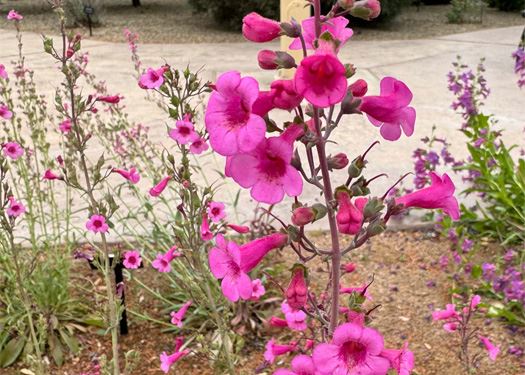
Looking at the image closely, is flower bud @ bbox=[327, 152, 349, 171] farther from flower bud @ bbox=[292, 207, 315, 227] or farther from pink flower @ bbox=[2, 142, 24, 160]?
pink flower @ bbox=[2, 142, 24, 160]

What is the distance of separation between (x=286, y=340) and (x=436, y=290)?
912mm

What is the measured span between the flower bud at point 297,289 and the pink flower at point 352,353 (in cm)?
15

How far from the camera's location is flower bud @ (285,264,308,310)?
1.38 m

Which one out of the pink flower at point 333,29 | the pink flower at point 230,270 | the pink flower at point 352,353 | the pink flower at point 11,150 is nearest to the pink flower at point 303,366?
the pink flower at point 352,353

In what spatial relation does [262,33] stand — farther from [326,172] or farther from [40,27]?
[40,27]

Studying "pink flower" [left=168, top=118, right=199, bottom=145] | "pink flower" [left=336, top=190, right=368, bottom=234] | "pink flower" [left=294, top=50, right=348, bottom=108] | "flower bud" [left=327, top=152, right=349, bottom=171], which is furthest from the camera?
"pink flower" [left=168, top=118, right=199, bottom=145]

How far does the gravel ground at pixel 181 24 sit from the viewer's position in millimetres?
12023

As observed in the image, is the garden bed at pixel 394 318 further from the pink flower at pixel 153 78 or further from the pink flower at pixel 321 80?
the pink flower at pixel 321 80

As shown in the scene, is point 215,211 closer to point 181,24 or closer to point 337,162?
point 337,162

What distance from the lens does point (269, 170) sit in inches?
49.5

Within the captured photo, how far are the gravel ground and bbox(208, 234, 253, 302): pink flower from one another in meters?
10.4

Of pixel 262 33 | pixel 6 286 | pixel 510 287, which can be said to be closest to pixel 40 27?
pixel 6 286

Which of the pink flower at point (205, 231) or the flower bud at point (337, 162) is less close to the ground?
the flower bud at point (337, 162)

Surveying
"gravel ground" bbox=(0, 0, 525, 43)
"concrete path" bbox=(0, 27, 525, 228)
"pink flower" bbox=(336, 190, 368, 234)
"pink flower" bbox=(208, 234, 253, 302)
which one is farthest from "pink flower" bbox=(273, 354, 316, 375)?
"gravel ground" bbox=(0, 0, 525, 43)
